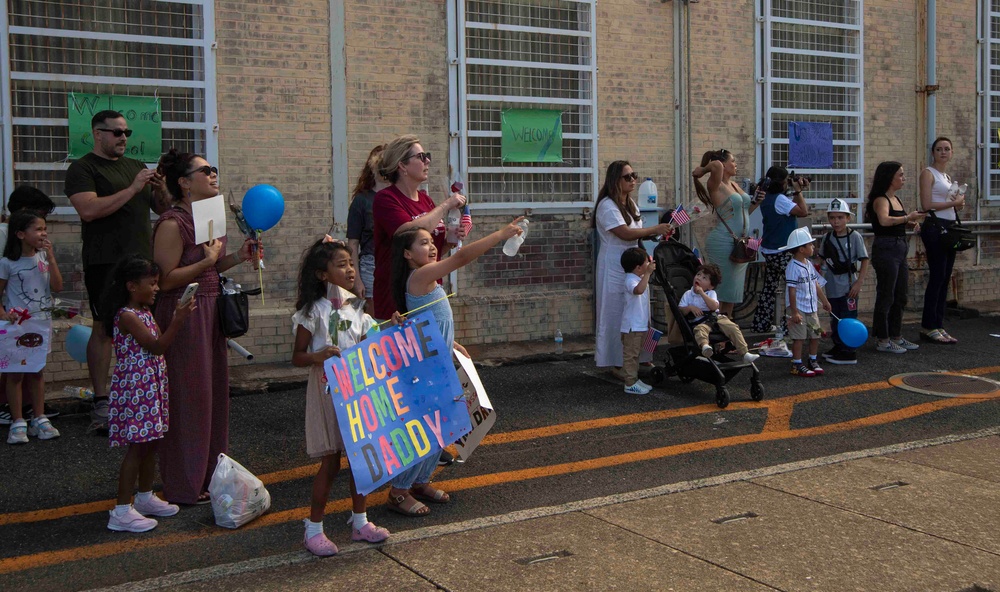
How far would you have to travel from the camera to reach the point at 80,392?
7570mm

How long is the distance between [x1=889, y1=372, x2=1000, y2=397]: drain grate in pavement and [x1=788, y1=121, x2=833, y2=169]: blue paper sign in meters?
4.37

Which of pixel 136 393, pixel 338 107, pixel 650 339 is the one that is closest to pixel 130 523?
pixel 136 393

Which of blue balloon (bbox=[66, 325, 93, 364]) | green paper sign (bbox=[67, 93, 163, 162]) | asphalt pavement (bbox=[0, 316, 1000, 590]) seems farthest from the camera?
green paper sign (bbox=[67, 93, 163, 162])

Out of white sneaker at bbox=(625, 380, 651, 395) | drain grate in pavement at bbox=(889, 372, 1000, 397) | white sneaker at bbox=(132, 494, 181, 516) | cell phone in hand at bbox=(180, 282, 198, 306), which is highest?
cell phone in hand at bbox=(180, 282, 198, 306)

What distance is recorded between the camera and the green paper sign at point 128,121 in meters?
8.61

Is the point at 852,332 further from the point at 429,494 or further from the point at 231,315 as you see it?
the point at 231,315

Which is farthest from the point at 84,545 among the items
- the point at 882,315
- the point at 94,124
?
the point at 882,315

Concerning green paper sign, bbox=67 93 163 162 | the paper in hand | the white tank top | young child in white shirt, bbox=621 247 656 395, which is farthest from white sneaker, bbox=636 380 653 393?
green paper sign, bbox=67 93 163 162

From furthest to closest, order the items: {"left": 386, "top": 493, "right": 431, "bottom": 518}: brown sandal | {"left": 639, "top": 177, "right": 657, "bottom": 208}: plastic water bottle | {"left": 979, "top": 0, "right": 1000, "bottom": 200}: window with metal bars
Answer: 1. {"left": 979, "top": 0, "right": 1000, "bottom": 200}: window with metal bars
2. {"left": 639, "top": 177, "right": 657, "bottom": 208}: plastic water bottle
3. {"left": 386, "top": 493, "right": 431, "bottom": 518}: brown sandal

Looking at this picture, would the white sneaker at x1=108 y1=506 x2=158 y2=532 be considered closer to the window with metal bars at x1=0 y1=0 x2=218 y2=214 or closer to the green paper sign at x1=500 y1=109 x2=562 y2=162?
the window with metal bars at x1=0 y1=0 x2=218 y2=214

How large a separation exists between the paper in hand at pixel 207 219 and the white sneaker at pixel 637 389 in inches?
152

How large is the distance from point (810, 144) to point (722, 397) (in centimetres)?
620

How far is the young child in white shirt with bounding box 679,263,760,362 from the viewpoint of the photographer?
7840 millimetres

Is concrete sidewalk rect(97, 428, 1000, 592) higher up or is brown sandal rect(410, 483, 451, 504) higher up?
brown sandal rect(410, 483, 451, 504)
